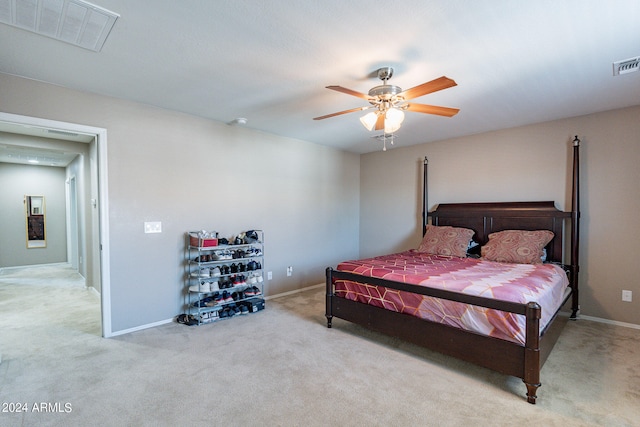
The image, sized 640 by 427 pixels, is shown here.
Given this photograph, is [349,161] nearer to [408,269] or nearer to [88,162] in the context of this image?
[408,269]

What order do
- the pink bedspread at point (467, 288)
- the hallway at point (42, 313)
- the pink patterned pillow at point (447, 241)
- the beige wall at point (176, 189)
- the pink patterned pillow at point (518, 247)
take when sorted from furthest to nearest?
the pink patterned pillow at point (447, 241)
the pink patterned pillow at point (518, 247)
the beige wall at point (176, 189)
the hallway at point (42, 313)
the pink bedspread at point (467, 288)

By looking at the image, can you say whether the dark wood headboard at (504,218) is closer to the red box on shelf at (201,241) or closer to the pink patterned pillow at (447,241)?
the pink patterned pillow at (447,241)

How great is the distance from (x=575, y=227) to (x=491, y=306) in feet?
7.67

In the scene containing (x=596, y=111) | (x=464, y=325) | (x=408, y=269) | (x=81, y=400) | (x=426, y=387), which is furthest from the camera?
(x=596, y=111)

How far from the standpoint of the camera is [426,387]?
226cm

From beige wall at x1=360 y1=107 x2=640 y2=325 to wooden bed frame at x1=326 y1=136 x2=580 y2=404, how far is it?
154 millimetres

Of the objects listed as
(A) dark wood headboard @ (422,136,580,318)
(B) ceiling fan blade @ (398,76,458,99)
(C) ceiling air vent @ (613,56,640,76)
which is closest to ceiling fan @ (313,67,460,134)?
(B) ceiling fan blade @ (398,76,458,99)

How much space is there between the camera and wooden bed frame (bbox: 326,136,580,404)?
2129 millimetres

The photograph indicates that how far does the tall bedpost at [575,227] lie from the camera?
12.1 feet

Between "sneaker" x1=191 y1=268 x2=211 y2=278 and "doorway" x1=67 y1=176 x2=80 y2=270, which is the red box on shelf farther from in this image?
"doorway" x1=67 y1=176 x2=80 y2=270

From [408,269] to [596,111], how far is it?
2970mm

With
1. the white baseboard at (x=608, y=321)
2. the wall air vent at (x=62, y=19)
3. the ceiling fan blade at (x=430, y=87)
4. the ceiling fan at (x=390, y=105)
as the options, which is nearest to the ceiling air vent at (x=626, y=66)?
the ceiling fan at (x=390, y=105)

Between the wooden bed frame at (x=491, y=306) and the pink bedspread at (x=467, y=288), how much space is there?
0.05 metres

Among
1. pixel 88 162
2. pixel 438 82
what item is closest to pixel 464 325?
pixel 438 82
